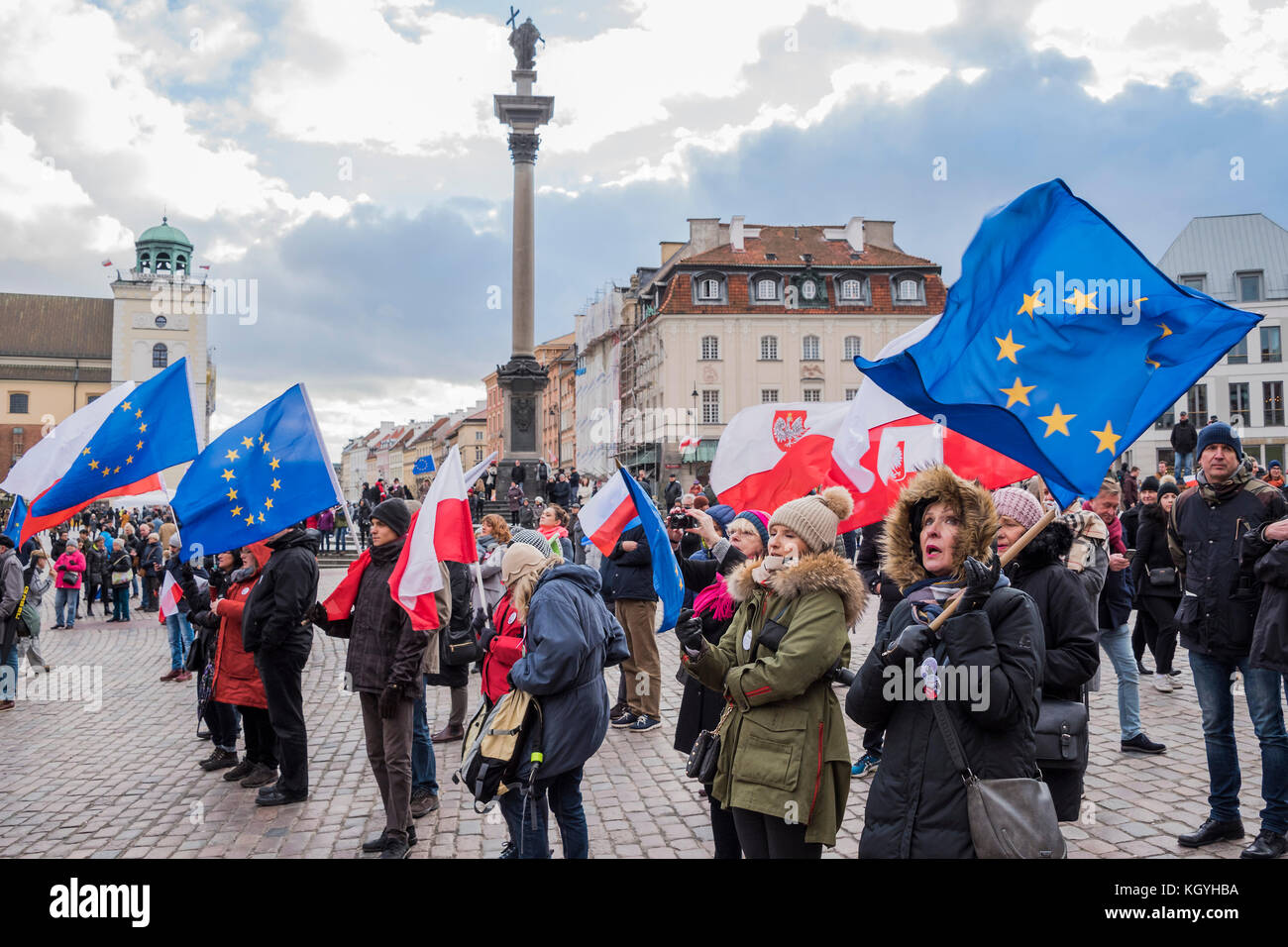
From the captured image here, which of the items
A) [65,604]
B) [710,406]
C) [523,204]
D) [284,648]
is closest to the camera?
[284,648]

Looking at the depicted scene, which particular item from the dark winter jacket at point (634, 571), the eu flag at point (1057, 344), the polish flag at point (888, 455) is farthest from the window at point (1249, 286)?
the eu flag at point (1057, 344)

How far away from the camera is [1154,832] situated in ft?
17.8

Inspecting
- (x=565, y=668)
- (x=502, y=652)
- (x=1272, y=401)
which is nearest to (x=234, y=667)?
(x=502, y=652)

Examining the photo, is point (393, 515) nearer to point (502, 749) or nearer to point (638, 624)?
point (502, 749)

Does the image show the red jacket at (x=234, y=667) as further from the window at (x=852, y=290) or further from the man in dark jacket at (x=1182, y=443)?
the window at (x=852, y=290)

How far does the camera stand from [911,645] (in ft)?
9.92

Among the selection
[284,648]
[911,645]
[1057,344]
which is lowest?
[284,648]

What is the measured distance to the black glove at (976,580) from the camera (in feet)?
9.90

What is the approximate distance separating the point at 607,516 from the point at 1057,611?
3671 mm

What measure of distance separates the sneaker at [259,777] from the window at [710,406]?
174ft

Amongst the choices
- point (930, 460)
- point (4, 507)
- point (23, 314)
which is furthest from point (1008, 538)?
point (23, 314)

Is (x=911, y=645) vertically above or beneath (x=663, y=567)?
beneath

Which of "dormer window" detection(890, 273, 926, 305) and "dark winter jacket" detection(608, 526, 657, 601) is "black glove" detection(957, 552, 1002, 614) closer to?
"dark winter jacket" detection(608, 526, 657, 601)
